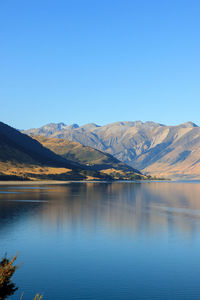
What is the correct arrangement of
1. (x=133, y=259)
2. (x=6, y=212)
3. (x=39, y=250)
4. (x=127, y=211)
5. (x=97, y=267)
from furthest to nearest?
(x=127, y=211) < (x=6, y=212) < (x=39, y=250) < (x=133, y=259) < (x=97, y=267)

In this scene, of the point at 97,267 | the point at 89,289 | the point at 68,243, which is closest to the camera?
the point at 89,289

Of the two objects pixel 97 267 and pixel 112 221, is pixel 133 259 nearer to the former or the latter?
pixel 97 267

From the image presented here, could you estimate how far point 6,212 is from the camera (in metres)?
107

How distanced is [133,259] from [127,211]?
6370 cm

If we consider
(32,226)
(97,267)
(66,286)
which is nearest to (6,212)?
(32,226)

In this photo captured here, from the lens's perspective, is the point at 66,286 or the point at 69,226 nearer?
the point at 66,286

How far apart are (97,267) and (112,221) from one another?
1763 inches

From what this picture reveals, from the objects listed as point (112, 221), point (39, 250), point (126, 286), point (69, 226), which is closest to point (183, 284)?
point (126, 286)

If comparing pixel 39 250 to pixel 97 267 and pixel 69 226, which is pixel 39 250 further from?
pixel 69 226

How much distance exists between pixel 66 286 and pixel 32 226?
43.5 m

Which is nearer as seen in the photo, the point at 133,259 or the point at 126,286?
the point at 126,286

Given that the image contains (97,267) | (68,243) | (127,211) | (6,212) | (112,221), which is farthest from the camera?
(127,211)

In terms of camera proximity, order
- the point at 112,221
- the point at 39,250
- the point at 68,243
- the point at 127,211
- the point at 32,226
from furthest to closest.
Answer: the point at 127,211
the point at 112,221
the point at 32,226
the point at 68,243
the point at 39,250

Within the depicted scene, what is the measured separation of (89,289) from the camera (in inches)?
1656
